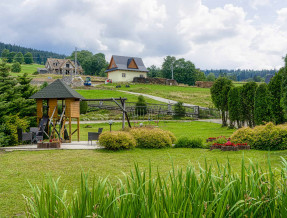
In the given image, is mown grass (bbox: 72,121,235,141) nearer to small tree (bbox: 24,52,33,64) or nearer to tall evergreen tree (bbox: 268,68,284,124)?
tall evergreen tree (bbox: 268,68,284,124)

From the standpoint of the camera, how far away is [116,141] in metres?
12.2

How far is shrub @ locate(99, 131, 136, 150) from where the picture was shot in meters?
12.2

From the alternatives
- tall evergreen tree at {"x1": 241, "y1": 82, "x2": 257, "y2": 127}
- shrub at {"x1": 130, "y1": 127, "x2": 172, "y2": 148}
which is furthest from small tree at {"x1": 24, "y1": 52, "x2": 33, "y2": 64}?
shrub at {"x1": 130, "y1": 127, "x2": 172, "y2": 148}

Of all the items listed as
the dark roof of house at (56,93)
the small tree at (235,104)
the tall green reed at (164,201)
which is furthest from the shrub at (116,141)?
the small tree at (235,104)

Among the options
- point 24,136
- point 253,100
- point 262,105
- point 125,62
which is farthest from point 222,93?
point 125,62

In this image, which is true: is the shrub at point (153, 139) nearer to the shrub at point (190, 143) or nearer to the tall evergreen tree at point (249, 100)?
the shrub at point (190, 143)

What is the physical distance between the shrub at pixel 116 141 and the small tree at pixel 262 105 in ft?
28.2

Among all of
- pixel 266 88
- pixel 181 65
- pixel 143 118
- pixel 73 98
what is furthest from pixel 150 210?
pixel 181 65

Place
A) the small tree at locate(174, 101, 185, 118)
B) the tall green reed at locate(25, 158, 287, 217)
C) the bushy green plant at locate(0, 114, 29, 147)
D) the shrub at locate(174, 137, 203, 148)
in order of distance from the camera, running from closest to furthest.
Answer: the tall green reed at locate(25, 158, 287, 217) < the shrub at locate(174, 137, 203, 148) < the bushy green plant at locate(0, 114, 29, 147) < the small tree at locate(174, 101, 185, 118)

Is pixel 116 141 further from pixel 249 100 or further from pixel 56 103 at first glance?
pixel 249 100

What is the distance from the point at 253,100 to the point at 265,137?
23.5 ft

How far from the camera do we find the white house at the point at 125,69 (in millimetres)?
59625

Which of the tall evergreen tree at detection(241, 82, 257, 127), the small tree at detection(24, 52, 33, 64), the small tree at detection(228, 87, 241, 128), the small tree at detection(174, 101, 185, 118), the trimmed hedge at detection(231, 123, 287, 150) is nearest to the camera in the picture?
the trimmed hedge at detection(231, 123, 287, 150)

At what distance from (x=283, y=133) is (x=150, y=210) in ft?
36.3
